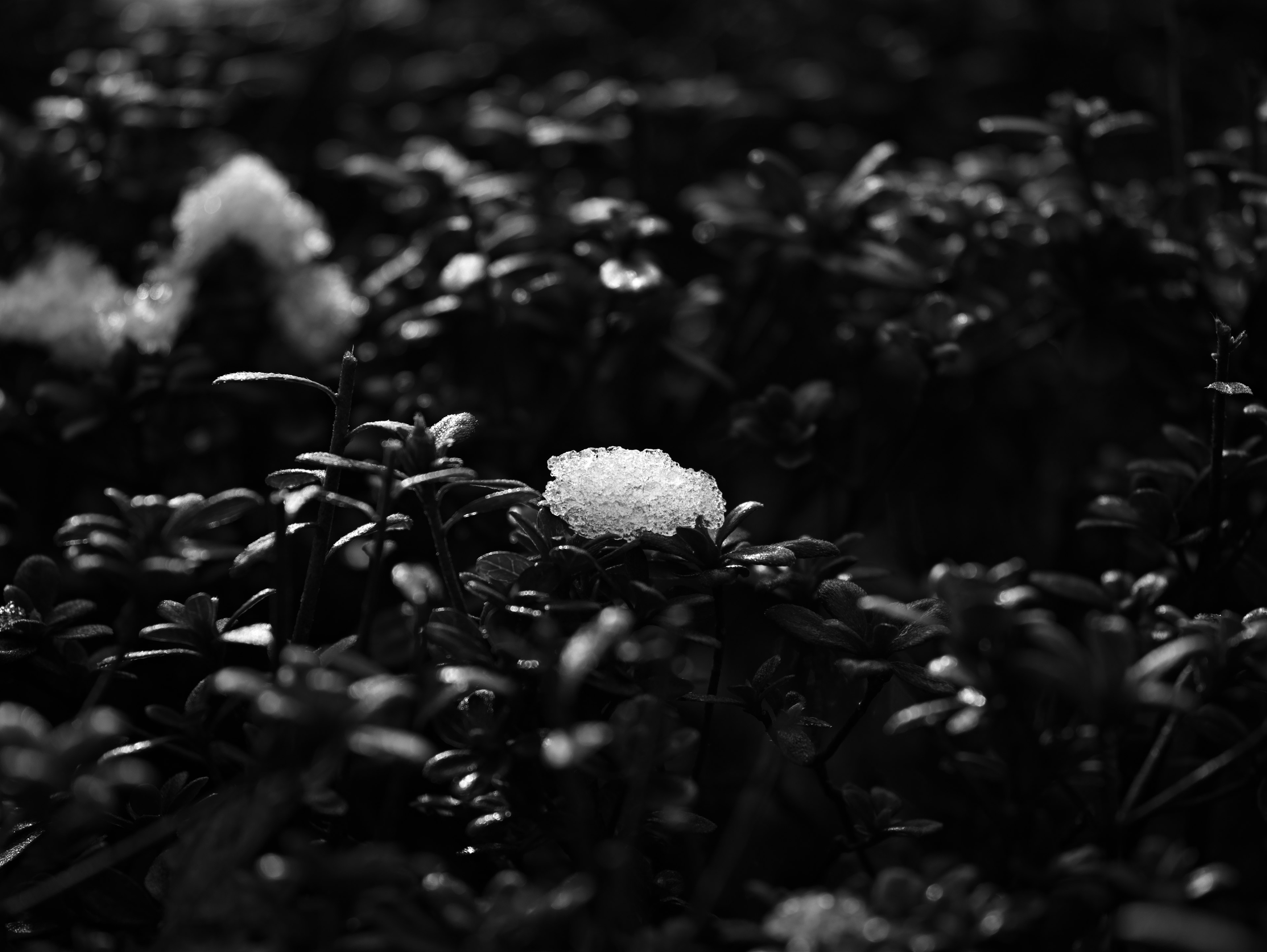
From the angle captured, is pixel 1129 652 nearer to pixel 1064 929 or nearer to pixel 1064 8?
pixel 1064 929

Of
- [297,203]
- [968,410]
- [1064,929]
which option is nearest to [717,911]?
[1064,929]

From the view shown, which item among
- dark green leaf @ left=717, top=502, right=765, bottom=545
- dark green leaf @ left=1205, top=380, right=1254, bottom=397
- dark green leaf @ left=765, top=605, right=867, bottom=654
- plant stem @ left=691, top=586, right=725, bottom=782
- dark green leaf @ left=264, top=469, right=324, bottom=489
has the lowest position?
plant stem @ left=691, top=586, right=725, bottom=782

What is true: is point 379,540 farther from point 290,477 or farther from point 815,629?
point 815,629

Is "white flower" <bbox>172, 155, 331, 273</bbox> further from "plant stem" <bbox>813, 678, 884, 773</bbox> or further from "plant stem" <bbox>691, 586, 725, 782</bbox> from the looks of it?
"plant stem" <bbox>813, 678, 884, 773</bbox>

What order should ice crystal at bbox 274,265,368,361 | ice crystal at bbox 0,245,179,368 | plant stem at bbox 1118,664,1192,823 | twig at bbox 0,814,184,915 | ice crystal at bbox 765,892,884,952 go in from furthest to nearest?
1. ice crystal at bbox 274,265,368,361
2. ice crystal at bbox 0,245,179,368
3. plant stem at bbox 1118,664,1192,823
4. twig at bbox 0,814,184,915
5. ice crystal at bbox 765,892,884,952

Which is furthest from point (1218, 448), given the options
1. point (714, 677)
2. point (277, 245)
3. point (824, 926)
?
point (277, 245)

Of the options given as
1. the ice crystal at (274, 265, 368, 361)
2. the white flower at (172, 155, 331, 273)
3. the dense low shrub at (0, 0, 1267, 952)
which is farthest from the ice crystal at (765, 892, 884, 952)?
the white flower at (172, 155, 331, 273)

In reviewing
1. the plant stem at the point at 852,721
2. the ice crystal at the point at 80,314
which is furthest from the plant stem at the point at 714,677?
the ice crystal at the point at 80,314
